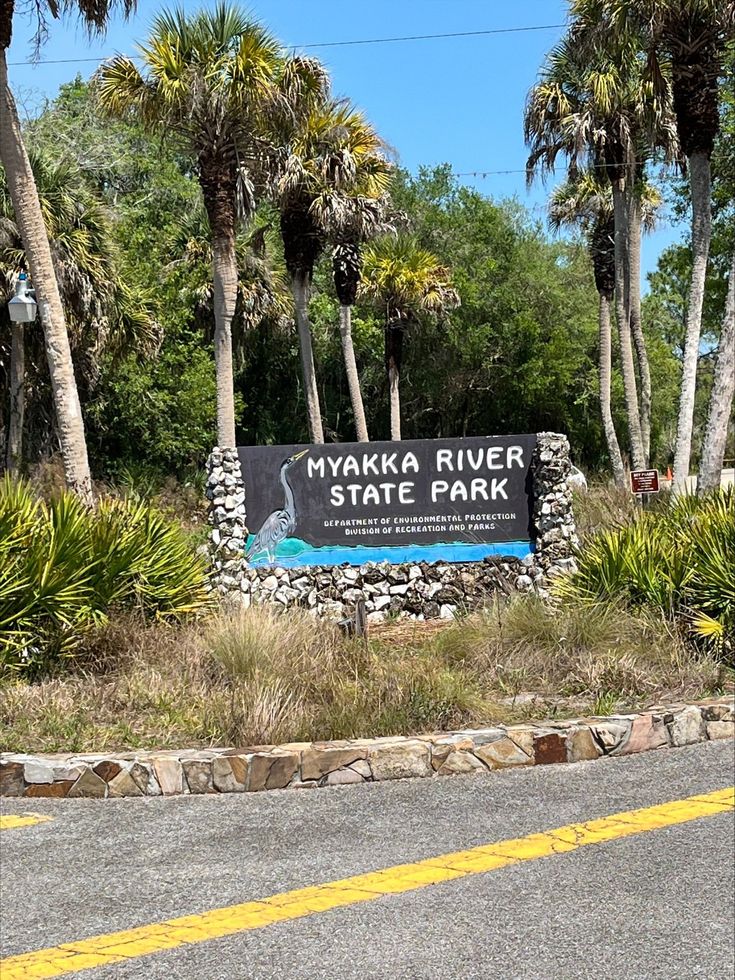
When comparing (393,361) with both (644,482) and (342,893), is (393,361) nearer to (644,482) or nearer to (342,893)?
(644,482)

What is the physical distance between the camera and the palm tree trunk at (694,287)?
56.2 feet

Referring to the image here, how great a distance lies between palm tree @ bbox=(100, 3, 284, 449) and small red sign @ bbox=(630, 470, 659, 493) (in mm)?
6138

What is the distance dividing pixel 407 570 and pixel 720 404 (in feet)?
17.8

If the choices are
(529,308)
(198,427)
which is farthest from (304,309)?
(529,308)

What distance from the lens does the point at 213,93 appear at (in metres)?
18.0

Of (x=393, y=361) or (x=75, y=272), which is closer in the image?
(x=75, y=272)

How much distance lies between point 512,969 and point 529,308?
113 feet

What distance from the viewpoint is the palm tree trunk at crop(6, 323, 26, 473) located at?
23125 millimetres

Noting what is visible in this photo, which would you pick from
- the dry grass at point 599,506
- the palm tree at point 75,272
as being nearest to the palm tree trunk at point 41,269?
the dry grass at point 599,506

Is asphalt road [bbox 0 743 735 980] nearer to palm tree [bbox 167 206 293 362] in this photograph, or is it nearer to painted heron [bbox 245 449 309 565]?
painted heron [bbox 245 449 309 565]

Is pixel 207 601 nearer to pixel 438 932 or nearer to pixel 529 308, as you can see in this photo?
Answer: pixel 438 932

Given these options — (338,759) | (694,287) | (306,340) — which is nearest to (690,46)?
(694,287)

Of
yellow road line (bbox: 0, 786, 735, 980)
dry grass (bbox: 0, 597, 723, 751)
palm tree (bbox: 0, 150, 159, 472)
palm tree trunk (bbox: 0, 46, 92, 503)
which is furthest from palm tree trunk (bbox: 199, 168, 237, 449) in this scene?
yellow road line (bbox: 0, 786, 735, 980)

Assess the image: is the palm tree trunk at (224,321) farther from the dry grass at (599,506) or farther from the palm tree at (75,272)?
the dry grass at (599,506)
